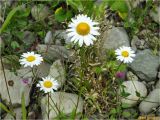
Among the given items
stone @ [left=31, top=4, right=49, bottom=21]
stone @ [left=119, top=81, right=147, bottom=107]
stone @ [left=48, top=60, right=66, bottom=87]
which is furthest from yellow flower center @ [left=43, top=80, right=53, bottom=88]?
stone @ [left=31, top=4, right=49, bottom=21]

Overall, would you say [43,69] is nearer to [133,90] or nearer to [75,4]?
[75,4]

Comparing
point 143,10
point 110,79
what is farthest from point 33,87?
point 143,10

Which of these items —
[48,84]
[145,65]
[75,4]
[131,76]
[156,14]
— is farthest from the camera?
[156,14]

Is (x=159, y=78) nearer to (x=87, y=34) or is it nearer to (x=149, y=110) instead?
(x=149, y=110)

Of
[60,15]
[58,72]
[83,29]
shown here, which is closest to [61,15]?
[60,15]

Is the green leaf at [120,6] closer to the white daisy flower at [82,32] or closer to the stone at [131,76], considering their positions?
the stone at [131,76]

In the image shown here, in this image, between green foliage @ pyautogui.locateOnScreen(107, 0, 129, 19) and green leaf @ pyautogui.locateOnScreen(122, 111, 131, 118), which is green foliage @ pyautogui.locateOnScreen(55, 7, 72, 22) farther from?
green leaf @ pyautogui.locateOnScreen(122, 111, 131, 118)

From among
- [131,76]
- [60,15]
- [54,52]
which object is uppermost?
[60,15]
